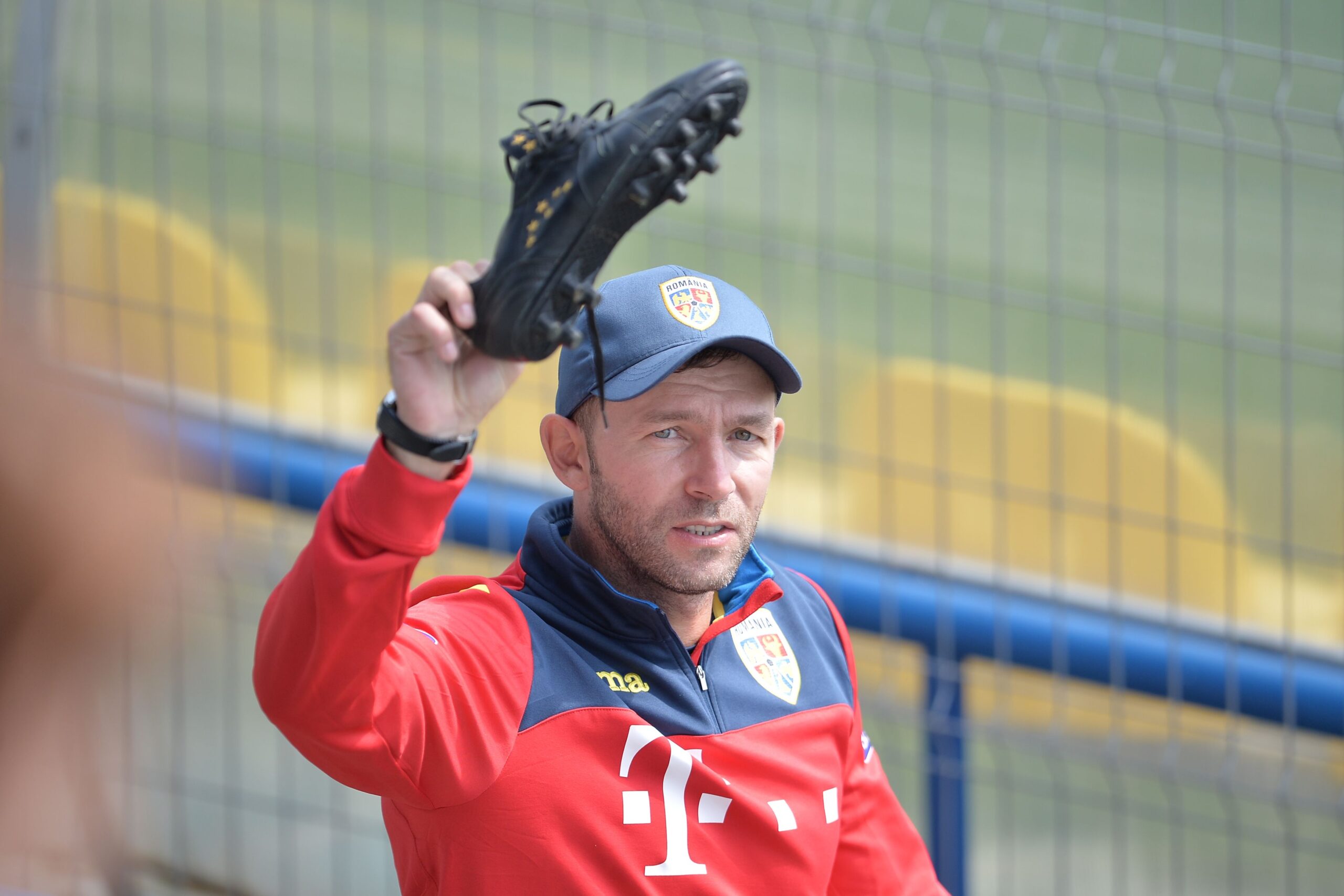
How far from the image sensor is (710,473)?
5.12 feet

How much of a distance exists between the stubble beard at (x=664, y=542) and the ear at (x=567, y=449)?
3cm

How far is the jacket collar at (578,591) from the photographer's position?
1.59m

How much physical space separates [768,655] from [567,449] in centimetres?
36

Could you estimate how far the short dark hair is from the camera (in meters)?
1.60

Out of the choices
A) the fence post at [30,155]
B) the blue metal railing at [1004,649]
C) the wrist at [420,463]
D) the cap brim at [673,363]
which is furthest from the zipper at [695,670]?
the fence post at [30,155]

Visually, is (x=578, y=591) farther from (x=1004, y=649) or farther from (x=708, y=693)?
(x=1004, y=649)

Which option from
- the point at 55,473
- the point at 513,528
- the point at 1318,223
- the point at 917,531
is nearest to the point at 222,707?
the point at 513,528

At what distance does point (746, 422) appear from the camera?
161cm

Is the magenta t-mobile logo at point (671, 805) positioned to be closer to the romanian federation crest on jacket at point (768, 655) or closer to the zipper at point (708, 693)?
the zipper at point (708, 693)

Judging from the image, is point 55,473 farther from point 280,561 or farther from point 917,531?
point 917,531

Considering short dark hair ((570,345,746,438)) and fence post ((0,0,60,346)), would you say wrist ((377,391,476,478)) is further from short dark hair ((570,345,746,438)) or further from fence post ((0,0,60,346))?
fence post ((0,0,60,346))

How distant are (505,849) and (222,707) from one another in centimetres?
244

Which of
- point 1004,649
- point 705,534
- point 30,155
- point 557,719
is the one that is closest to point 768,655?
Answer: point 705,534

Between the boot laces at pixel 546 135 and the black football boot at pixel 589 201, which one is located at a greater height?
the boot laces at pixel 546 135
